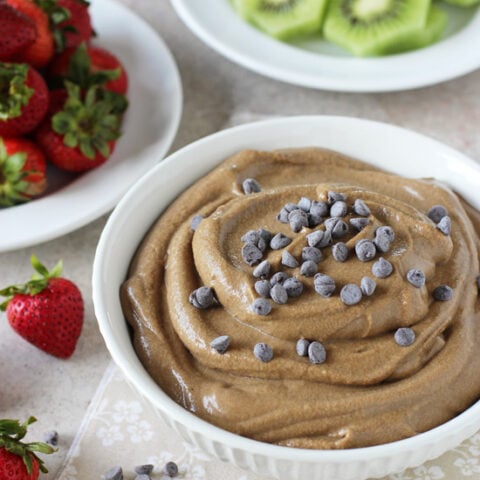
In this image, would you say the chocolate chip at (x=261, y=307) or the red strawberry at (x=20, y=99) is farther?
the red strawberry at (x=20, y=99)

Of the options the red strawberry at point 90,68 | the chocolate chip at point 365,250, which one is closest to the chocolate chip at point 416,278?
the chocolate chip at point 365,250

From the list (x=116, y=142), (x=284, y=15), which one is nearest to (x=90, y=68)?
(x=116, y=142)

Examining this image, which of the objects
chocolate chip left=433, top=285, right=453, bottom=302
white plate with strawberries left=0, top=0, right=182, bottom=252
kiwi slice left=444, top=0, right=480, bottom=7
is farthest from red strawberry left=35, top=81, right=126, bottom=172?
kiwi slice left=444, top=0, right=480, bottom=7

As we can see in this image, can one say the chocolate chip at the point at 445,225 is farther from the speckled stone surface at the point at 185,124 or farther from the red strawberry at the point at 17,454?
the red strawberry at the point at 17,454

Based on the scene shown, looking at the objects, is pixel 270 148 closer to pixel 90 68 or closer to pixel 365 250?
pixel 365 250

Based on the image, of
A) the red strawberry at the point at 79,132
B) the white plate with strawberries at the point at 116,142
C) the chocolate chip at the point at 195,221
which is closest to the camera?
the chocolate chip at the point at 195,221

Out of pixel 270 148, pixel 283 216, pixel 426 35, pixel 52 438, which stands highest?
pixel 283 216

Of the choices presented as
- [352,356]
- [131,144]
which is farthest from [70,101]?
[352,356]
